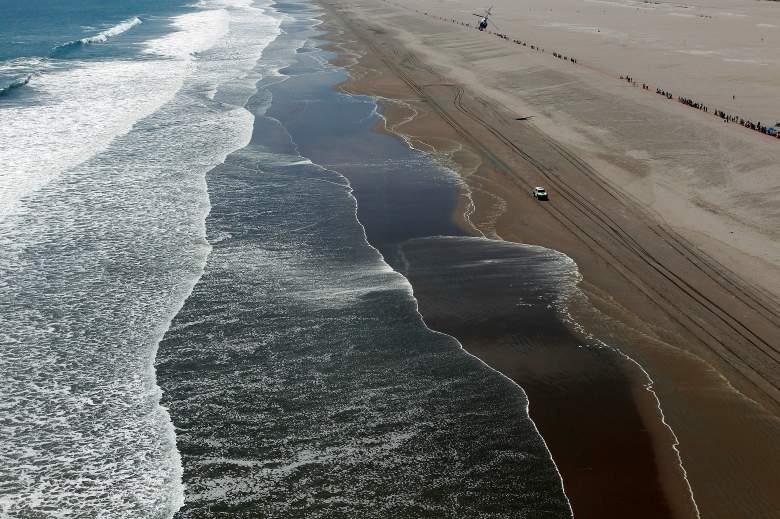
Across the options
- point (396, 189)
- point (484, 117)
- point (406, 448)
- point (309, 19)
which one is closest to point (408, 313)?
point (406, 448)

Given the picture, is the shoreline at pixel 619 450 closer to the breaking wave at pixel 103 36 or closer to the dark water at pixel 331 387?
the dark water at pixel 331 387

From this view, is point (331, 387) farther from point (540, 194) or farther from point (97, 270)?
point (540, 194)

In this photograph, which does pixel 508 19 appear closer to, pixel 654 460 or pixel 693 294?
pixel 693 294

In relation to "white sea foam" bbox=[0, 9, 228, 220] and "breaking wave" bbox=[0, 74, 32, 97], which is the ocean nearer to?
"white sea foam" bbox=[0, 9, 228, 220]

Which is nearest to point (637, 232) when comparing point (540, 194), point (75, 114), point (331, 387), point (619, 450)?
point (540, 194)

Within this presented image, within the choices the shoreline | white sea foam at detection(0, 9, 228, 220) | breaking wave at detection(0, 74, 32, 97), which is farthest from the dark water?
breaking wave at detection(0, 74, 32, 97)

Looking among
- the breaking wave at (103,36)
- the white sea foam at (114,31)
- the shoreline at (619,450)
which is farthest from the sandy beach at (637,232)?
the white sea foam at (114,31)
